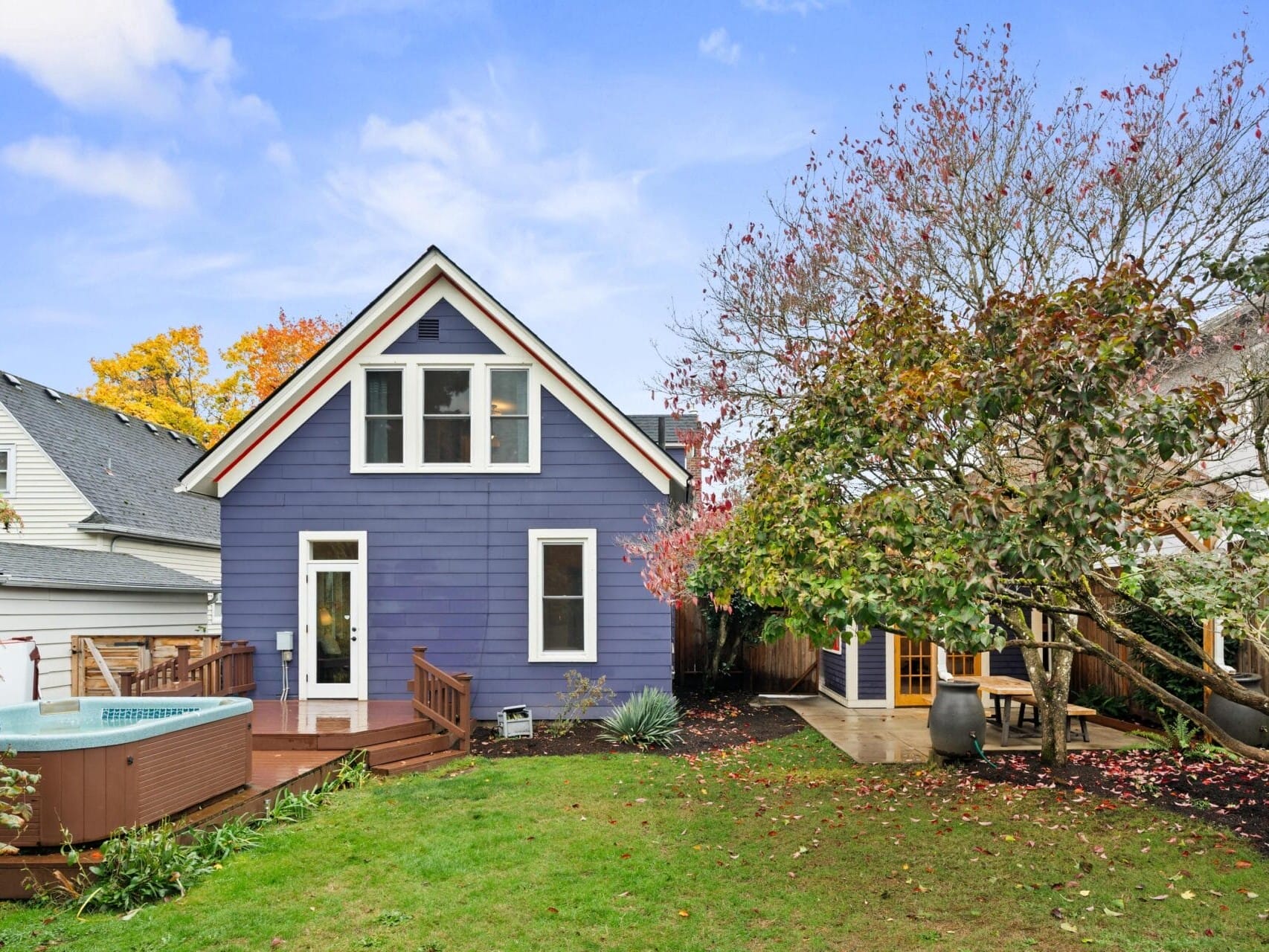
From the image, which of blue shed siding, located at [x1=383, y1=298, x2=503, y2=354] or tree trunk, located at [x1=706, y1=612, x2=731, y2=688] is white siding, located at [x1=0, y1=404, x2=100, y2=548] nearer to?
blue shed siding, located at [x1=383, y1=298, x2=503, y2=354]

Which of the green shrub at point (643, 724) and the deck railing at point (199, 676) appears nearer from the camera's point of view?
the deck railing at point (199, 676)

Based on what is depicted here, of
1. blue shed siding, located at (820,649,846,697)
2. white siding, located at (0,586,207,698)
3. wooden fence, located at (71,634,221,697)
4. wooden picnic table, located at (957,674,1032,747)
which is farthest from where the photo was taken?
blue shed siding, located at (820,649,846,697)

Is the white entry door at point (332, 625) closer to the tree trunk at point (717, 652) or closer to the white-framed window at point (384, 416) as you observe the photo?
the white-framed window at point (384, 416)

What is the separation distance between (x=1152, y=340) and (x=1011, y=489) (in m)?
1.28

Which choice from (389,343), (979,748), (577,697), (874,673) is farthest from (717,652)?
(389,343)

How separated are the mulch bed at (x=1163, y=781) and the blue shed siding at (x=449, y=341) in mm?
7916

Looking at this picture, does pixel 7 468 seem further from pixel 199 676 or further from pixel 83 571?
pixel 199 676

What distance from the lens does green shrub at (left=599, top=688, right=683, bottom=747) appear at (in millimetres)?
10438

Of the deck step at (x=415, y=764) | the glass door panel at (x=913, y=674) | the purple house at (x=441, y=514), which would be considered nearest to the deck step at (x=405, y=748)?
the deck step at (x=415, y=764)

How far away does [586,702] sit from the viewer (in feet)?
36.4

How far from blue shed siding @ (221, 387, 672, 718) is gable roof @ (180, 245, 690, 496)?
0.17 meters

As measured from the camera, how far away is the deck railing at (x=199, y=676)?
976 cm

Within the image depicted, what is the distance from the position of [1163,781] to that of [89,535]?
17.8m

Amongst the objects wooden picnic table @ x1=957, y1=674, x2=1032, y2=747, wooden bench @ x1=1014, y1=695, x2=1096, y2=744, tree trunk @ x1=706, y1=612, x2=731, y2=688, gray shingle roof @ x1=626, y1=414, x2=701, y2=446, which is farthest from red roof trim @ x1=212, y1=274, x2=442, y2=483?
wooden bench @ x1=1014, y1=695, x2=1096, y2=744
